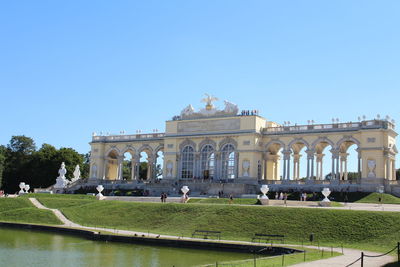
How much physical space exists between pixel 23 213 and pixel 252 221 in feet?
74.9

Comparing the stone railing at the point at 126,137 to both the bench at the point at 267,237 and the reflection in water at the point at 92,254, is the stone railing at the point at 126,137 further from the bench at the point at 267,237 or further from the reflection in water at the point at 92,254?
the bench at the point at 267,237

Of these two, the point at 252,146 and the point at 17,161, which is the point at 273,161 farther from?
the point at 17,161

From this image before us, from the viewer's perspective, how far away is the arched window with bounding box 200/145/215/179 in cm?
6456

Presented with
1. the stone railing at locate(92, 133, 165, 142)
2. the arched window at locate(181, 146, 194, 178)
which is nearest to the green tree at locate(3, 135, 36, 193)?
the stone railing at locate(92, 133, 165, 142)

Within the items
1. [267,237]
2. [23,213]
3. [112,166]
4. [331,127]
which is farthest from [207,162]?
[267,237]

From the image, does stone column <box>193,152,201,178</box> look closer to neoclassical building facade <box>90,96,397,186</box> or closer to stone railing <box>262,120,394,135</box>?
neoclassical building facade <box>90,96,397,186</box>

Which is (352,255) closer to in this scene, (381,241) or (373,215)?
(381,241)

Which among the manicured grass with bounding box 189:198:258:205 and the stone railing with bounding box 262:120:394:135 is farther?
the stone railing with bounding box 262:120:394:135

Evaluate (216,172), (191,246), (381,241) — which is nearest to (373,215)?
(381,241)

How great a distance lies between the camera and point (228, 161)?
207 feet

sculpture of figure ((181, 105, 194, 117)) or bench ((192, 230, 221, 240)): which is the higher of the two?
sculpture of figure ((181, 105, 194, 117))

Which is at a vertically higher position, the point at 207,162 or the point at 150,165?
the point at 207,162

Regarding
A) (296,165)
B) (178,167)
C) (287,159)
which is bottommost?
(178,167)

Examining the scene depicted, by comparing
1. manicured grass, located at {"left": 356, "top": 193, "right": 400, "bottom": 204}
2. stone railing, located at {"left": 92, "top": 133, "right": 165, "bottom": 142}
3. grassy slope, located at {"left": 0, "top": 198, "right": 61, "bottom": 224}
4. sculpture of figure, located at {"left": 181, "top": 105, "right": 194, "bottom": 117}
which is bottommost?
grassy slope, located at {"left": 0, "top": 198, "right": 61, "bottom": 224}
